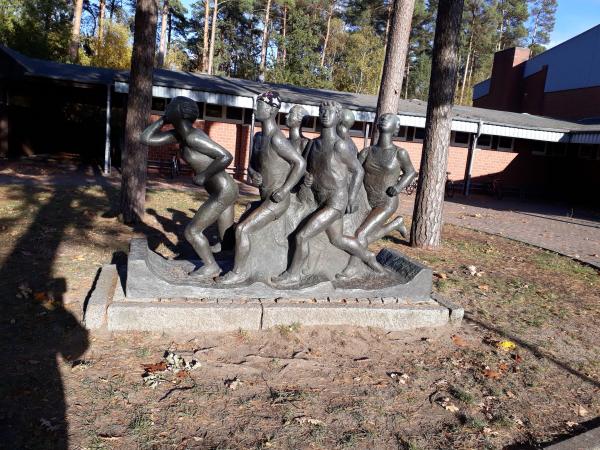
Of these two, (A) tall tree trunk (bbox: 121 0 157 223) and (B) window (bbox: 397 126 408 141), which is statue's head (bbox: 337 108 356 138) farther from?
(B) window (bbox: 397 126 408 141)

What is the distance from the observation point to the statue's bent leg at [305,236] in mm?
4934

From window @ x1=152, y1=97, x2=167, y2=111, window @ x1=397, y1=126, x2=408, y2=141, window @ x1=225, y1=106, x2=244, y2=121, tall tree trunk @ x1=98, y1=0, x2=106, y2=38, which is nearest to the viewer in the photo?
window @ x1=152, y1=97, x2=167, y2=111

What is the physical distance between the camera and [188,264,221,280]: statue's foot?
16.4ft

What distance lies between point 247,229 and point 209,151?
2.61 feet

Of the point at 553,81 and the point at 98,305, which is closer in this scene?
the point at 98,305

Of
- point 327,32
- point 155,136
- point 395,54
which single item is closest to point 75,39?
point 327,32

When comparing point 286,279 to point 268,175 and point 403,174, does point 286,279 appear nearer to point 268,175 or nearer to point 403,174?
point 268,175

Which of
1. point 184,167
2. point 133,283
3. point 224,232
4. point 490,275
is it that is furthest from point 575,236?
point 184,167

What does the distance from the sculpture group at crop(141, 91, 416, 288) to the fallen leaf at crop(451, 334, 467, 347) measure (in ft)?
3.28

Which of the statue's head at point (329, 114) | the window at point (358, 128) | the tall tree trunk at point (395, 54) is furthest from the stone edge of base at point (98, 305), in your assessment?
the window at point (358, 128)

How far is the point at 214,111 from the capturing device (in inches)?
743

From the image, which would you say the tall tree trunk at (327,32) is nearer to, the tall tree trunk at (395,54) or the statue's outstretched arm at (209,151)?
the tall tree trunk at (395,54)

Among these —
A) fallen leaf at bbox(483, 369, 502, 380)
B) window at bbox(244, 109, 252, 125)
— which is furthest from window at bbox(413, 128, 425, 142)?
fallen leaf at bbox(483, 369, 502, 380)

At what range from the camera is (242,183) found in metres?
17.2
